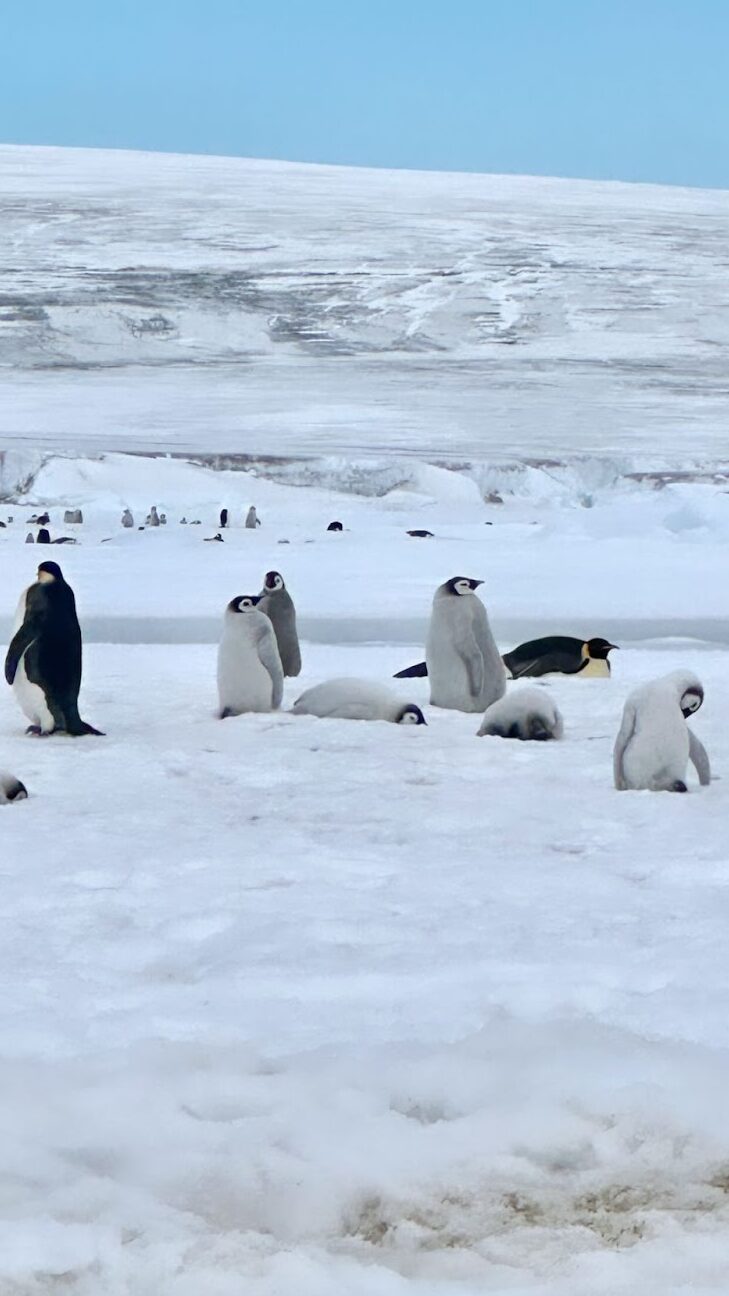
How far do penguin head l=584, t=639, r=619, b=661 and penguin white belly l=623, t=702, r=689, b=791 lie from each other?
2178mm

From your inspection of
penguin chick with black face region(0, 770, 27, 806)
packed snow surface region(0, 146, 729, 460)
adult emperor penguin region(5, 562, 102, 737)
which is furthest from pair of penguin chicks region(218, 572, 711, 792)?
packed snow surface region(0, 146, 729, 460)

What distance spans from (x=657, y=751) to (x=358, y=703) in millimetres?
1390

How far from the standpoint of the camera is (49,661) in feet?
14.8

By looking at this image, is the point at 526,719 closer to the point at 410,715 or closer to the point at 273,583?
the point at 410,715

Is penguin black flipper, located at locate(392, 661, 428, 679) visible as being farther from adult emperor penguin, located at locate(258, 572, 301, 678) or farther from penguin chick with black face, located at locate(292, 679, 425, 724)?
penguin chick with black face, located at locate(292, 679, 425, 724)

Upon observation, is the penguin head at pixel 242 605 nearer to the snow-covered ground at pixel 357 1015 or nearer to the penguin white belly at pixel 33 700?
the snow-covered ground at pixel 357 1015

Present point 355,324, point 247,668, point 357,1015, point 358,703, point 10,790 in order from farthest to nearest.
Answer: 1. point 355,324
2. point 247,668
3. point 358,703
4. point 10,790
5. point 357,1015

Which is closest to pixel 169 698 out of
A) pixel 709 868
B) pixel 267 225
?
pixel 709 868

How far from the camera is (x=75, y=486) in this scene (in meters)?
14.5

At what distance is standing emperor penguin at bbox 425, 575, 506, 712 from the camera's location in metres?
5.14

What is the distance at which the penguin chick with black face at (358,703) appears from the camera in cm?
479

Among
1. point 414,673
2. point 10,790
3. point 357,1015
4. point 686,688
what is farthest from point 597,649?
point 357,1015

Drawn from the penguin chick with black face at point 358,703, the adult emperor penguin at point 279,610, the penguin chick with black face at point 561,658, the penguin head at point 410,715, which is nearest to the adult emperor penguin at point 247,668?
Result: the penguin chick with black face at point 358,703

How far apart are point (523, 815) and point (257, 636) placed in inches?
67.8
